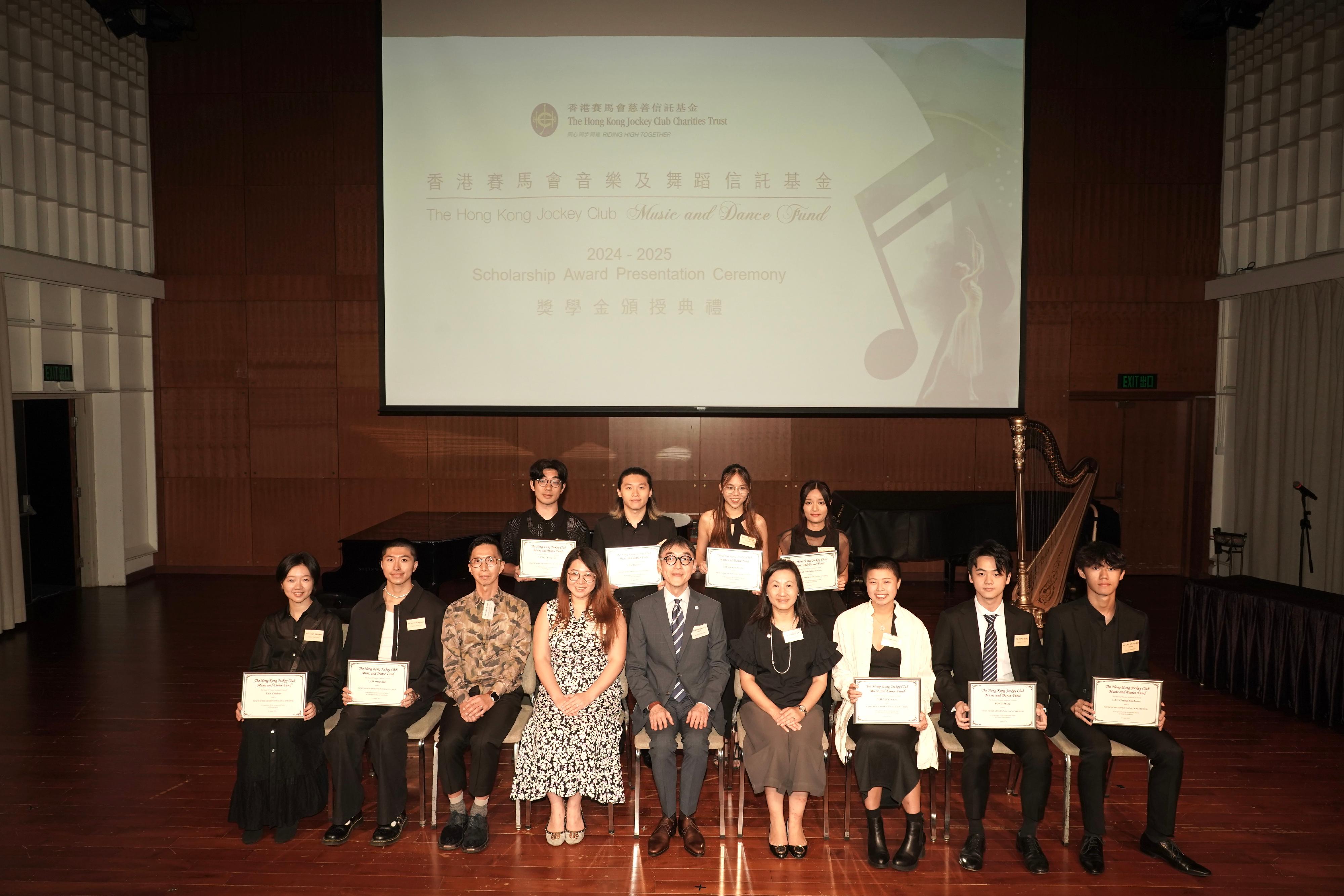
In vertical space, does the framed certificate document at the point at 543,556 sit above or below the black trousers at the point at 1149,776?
above

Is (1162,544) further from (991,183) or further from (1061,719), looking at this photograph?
(1061,719)

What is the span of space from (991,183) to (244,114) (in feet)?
26.2

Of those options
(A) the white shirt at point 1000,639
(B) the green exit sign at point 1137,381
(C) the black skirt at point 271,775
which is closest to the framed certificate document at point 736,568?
(A) the white shirt at point 1000,639

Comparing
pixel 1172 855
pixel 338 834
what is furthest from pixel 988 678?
pixel 338 834

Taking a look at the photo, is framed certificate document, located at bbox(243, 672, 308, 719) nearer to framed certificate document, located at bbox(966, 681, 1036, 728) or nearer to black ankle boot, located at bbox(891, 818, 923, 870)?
black ankle boot, located at bbox(891, 818, 923, 870)

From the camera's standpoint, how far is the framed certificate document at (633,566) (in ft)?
14.9

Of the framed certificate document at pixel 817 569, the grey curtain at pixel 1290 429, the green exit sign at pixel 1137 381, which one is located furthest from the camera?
the green exit sign at pixel 1137 381

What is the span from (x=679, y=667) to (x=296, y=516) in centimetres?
709

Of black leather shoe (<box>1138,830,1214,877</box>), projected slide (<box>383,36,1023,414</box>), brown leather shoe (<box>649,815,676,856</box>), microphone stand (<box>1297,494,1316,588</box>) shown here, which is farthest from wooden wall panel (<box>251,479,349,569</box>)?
microphone stand (<box>1297,494,1316,588</box>)

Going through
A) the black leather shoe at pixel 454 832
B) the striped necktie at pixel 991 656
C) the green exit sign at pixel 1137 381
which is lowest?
the black leather shoe at pixel 454 832

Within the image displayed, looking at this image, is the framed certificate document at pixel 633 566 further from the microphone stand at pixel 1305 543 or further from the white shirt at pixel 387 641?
the microphone stand at pixel 1305 543

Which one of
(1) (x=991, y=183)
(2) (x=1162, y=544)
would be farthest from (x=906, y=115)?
(2) (x=1162, y=544)

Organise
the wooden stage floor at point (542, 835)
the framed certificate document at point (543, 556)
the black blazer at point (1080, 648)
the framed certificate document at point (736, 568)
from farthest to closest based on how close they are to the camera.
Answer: the framed certificate document at point (543, 556) → the framed certificate document at point (736, 568) → the black blazer at point (1080, 648) → the wooden stage floor at point (542, 835)

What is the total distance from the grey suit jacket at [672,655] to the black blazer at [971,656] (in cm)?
98
